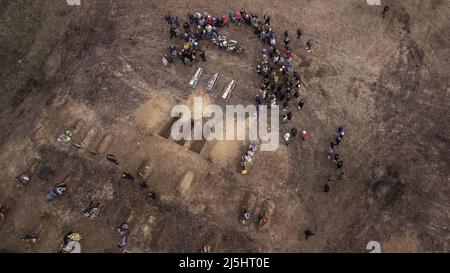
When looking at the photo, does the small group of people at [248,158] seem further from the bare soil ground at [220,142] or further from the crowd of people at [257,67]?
the bare soil ground at [220,142]

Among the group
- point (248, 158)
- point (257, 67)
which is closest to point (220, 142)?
point (248, 158)

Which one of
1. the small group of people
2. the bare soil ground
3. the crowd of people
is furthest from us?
the small group of people

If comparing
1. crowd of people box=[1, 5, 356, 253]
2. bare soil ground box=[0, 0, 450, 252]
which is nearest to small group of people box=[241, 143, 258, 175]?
crowd of people box=[1, 5, 356, 253]

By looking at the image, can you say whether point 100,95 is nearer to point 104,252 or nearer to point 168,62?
point 168,62

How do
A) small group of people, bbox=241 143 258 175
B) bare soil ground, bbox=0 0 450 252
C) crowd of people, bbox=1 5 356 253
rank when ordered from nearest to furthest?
bare soil ground, bbox=0 0 450 252 → crowd of people, bbox=1 5 356 253 → small group of people, bbox=241 143 258 175

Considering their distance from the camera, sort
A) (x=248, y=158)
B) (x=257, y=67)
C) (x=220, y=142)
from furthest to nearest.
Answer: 1. (x=257, y=67)
2. (x=220, y=142)
3. (x=248, y=158)

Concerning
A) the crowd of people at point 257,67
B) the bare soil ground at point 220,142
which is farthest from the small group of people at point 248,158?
the bare soil ground at point 220,142

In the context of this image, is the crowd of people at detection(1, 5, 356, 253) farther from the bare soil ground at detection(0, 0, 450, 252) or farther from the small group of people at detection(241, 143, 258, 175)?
the bare soil ground at detection(0, 0, 450, 252)

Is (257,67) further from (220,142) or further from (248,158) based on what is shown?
(248,158)
